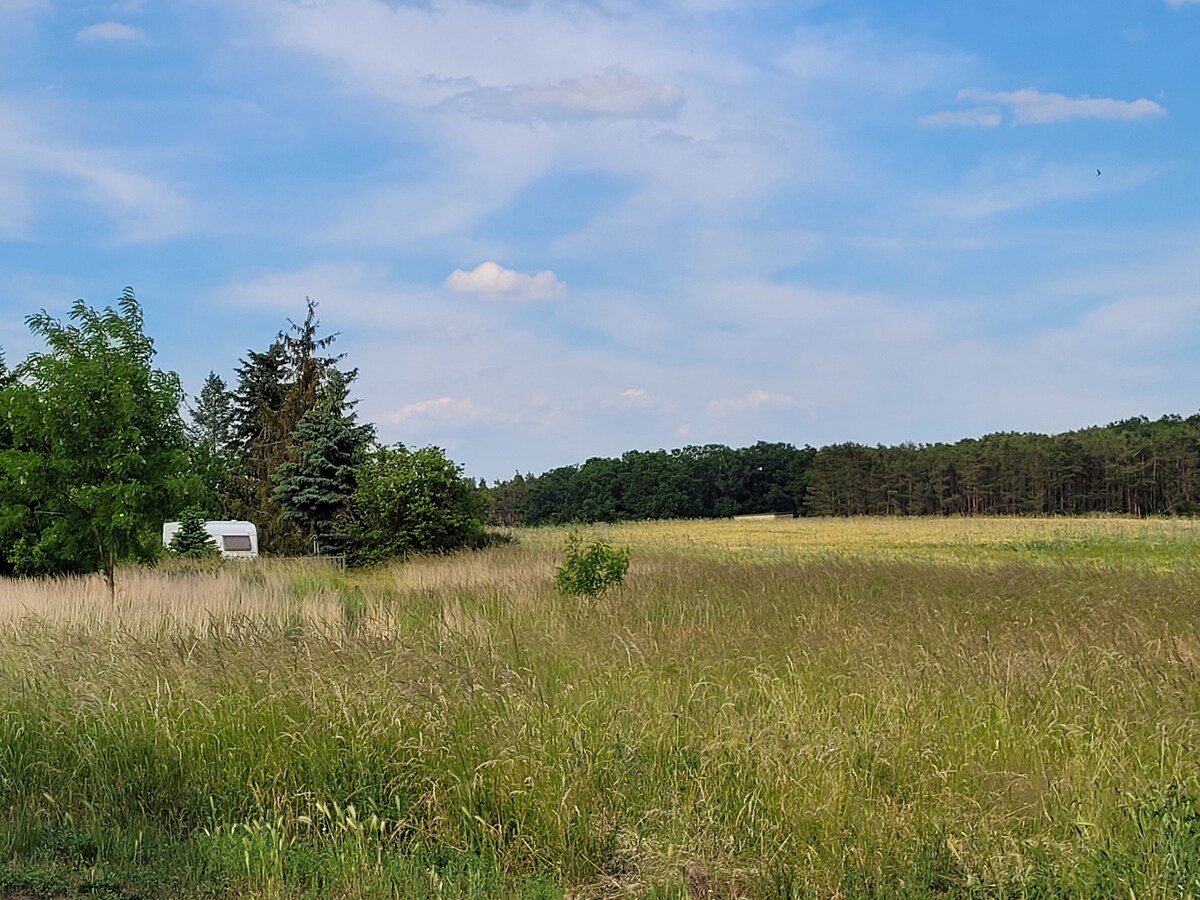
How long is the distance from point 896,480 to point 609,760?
298 ft

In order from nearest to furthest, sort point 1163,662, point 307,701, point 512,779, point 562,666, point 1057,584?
point 512,779 < point 307,701 < point 1163,662 < point 562,666 < point 1057,584

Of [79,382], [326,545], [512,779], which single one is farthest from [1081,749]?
[326,545]

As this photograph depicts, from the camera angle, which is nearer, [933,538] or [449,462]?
[449,462]

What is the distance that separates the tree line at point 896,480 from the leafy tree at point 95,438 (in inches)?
2136

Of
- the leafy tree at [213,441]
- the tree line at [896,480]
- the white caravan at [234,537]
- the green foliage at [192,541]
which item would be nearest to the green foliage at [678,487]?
the tree line at [896,480]

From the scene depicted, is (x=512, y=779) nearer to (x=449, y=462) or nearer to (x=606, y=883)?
(x=606, y=883)

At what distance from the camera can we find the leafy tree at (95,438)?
13.2 meters

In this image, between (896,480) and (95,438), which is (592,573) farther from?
(896,480)

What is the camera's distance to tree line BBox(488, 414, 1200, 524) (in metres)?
78.2

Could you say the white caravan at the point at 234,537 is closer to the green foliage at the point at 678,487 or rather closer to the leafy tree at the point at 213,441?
the leafy tree at the point at 213,441

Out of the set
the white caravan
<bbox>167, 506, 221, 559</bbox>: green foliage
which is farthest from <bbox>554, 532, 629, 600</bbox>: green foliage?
the white caravan

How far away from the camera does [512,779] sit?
16.3ft

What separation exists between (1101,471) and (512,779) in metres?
86.8

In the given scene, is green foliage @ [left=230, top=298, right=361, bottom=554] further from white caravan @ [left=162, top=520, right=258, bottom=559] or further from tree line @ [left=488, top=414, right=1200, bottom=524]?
tree line @ [left=488, top=414, right=1200, bottom=524]
